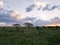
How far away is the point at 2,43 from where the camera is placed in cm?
627

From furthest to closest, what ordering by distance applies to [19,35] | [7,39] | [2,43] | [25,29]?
[25,29] → [19,35] → [7,39] → [2,43]

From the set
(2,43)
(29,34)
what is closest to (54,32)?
(29,34)

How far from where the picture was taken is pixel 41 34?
7391mm

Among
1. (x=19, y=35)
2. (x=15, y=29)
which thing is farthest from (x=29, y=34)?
(x=15, y=29)

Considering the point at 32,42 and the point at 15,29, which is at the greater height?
the point at 15,29

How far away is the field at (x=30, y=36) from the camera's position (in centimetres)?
642

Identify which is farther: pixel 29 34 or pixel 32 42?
pixel 29 34

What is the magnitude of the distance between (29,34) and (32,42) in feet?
3.10

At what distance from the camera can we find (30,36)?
7.03 metres

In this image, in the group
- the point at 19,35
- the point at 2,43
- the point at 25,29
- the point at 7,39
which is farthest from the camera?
the point at 25,29

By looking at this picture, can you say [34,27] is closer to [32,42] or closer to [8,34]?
[8,34]

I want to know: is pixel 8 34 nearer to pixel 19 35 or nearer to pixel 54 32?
pixel 19 35

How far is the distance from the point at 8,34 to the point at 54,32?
183 cm

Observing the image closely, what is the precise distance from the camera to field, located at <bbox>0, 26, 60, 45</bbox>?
253 inches
